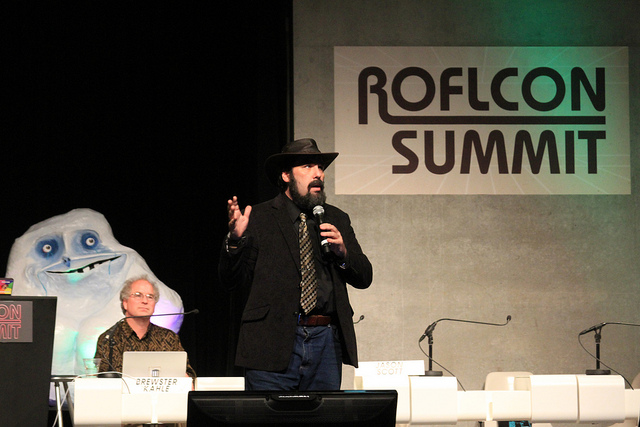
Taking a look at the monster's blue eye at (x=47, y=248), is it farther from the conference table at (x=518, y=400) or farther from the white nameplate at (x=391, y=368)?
the conference table at (x=518, y=400)

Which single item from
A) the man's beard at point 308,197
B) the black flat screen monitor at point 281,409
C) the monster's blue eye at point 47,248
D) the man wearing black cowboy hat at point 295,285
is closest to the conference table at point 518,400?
the man wearing black cowboy hat at point 295,285

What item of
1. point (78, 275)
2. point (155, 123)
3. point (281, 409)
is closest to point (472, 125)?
point (155, 123)

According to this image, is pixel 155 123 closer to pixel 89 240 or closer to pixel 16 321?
pixel 89 240

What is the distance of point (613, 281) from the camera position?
586 centimetres

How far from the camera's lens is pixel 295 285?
9.50ft

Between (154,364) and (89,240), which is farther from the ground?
(89,240)

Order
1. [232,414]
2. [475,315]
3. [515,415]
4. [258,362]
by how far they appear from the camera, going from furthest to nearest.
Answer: [475,315] → [515,415] → [258,362] → [232,414]

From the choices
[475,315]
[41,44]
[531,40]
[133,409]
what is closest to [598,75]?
[531,40]

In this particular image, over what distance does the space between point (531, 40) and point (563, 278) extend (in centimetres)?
178

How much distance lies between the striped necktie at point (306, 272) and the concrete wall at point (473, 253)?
275cm

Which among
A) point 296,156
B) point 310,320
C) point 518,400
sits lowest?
point 518,400

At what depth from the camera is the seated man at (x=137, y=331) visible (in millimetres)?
4891

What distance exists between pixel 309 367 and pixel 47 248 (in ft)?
11.8

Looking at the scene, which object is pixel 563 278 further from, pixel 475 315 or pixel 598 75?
pixel 598 75
